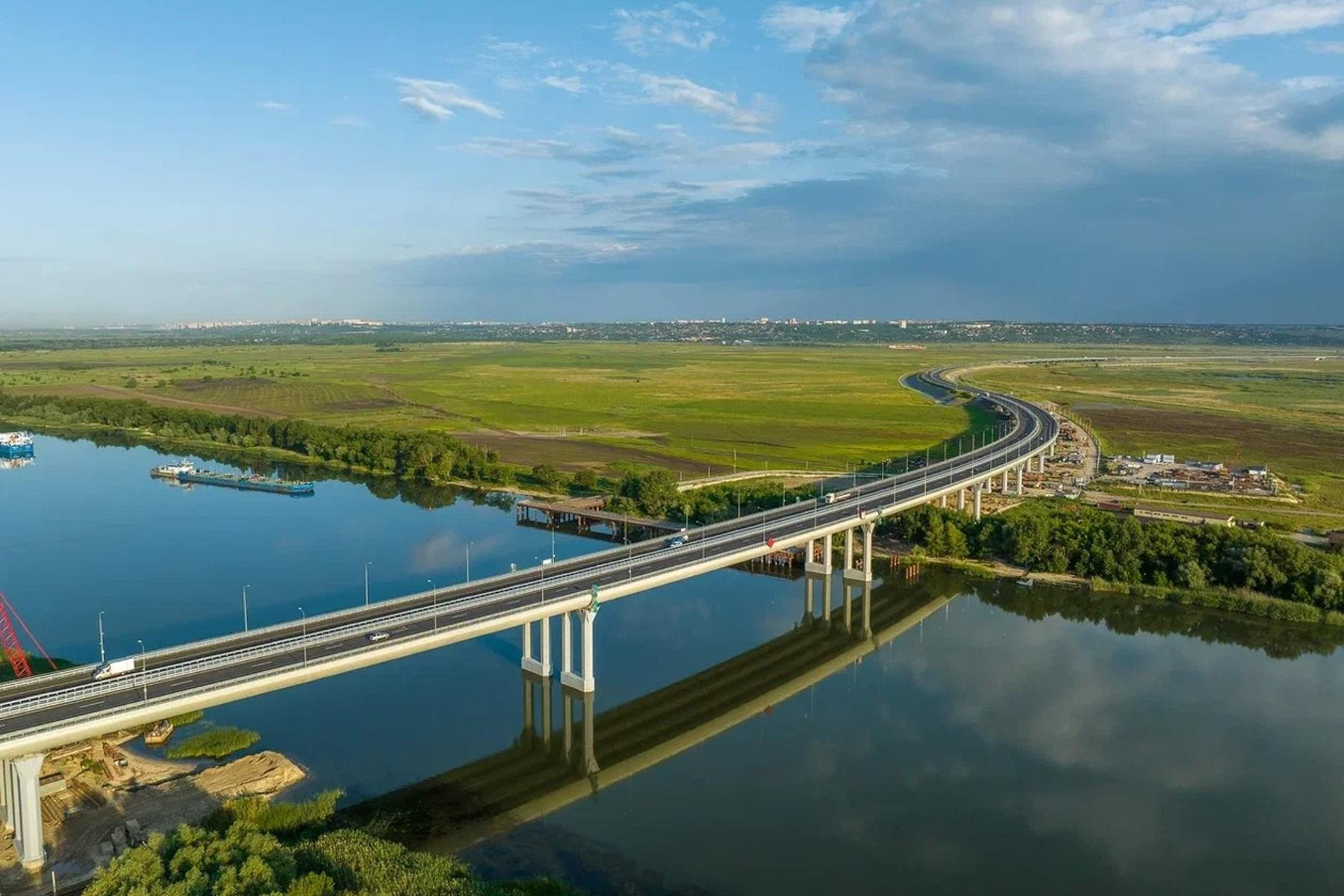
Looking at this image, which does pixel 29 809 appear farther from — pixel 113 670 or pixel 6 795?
pixel 113 670

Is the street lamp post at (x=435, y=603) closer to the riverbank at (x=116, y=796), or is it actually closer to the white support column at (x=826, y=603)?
the riverbank at (x=116, y=796)

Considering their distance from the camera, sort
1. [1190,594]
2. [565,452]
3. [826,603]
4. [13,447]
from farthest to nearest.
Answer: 1. [13,447]
2. [565,452]
3. [826,603]
4. [1190,594]

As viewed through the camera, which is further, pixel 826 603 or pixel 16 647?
pixel 826 603

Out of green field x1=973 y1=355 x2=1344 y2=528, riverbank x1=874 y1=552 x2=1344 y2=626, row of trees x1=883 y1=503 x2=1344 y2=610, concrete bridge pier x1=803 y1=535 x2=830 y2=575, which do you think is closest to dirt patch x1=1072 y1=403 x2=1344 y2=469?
green field x1=973 y1=355 x2=1344 y2=528

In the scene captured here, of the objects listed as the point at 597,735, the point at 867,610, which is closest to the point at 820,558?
the point at 867,610

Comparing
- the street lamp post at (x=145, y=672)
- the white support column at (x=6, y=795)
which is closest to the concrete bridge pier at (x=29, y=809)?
the white support column at (x=6, y=795)

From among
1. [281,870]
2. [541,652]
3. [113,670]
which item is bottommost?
[541,652]

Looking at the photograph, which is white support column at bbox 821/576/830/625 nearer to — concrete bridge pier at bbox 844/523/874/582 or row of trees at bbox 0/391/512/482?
concrete bridge pier at bbox 844/523/874/582
